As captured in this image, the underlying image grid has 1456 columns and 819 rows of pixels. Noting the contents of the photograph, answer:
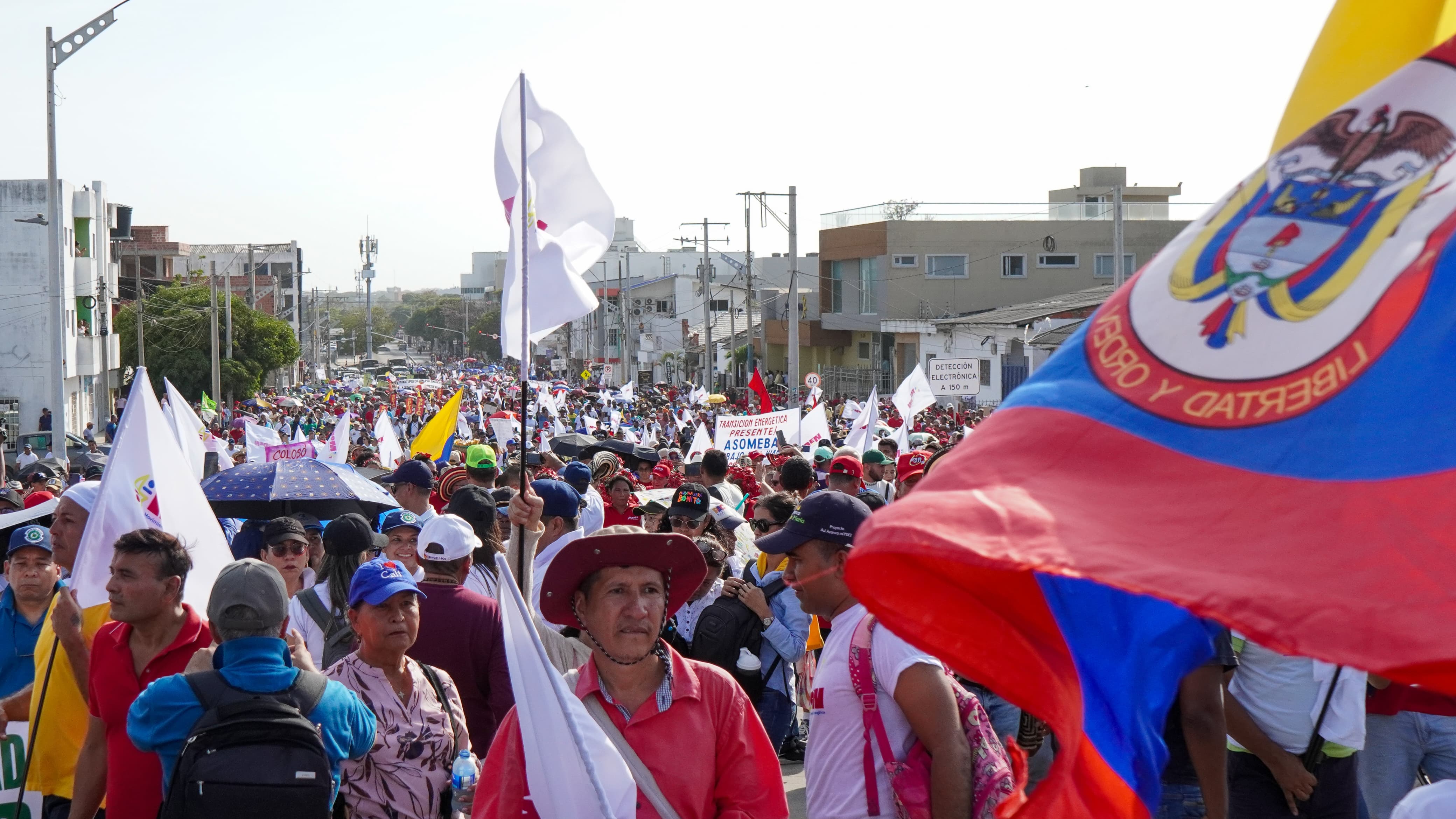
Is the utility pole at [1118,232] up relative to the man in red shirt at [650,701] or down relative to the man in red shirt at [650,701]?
up

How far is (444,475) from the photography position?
10438mm

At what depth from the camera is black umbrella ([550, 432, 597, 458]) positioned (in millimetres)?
17500

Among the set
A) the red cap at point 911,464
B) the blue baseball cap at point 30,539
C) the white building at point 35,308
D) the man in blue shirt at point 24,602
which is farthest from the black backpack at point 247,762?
the white building at point 35,308

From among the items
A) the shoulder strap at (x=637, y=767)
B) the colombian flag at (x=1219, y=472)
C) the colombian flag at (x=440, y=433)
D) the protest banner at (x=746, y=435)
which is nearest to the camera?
the colombian flag at (x=1219, y=472)

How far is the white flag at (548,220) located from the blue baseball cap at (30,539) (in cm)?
A: 204

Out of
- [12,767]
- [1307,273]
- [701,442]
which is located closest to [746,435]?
[701,442]

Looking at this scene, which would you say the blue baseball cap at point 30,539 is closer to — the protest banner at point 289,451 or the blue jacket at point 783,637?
the blue jacket at point 783,637

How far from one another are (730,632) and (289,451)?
1037 centimetres

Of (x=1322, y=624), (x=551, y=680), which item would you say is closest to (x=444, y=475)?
(x=551, y=680)

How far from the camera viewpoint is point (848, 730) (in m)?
3.53

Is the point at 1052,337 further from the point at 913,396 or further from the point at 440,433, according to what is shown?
the point at 440,433

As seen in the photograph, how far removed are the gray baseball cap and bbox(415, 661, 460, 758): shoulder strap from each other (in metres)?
0.66

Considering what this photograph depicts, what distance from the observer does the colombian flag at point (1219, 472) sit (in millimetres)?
1869

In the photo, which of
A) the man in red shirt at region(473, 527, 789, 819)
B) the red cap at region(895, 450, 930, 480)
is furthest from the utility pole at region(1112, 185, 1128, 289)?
the man in red shirt at region(473, 527, 789, 819)
